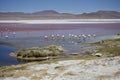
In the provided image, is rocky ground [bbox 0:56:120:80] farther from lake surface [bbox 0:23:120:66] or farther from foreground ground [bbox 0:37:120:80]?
lake surface [bbox 0:23:120:66]

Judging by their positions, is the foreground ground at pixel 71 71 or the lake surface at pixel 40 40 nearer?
the foreground ground at pixel 71 71

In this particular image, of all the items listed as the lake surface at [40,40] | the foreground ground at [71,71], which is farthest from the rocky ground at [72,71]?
the lake surface at [40,40]

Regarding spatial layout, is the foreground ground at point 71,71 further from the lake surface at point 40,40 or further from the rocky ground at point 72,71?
the lake surface at point 40,40

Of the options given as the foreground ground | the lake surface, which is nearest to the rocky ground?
the foreground ground

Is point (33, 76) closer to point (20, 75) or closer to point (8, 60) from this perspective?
point (20, 75)

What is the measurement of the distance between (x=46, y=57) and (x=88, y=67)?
10.6 m

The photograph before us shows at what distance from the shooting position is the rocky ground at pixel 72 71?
50.3ft

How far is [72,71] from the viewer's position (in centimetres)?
1634

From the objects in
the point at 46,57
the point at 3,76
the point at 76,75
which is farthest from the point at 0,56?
the point at 76,75

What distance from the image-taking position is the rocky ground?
15344mm

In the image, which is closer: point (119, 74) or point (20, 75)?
point (119, 74)

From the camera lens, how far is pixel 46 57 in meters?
27.0

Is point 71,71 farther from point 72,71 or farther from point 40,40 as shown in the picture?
point 40,40

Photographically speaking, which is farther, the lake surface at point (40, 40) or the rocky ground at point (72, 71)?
the lake surface at point (40, 40)
